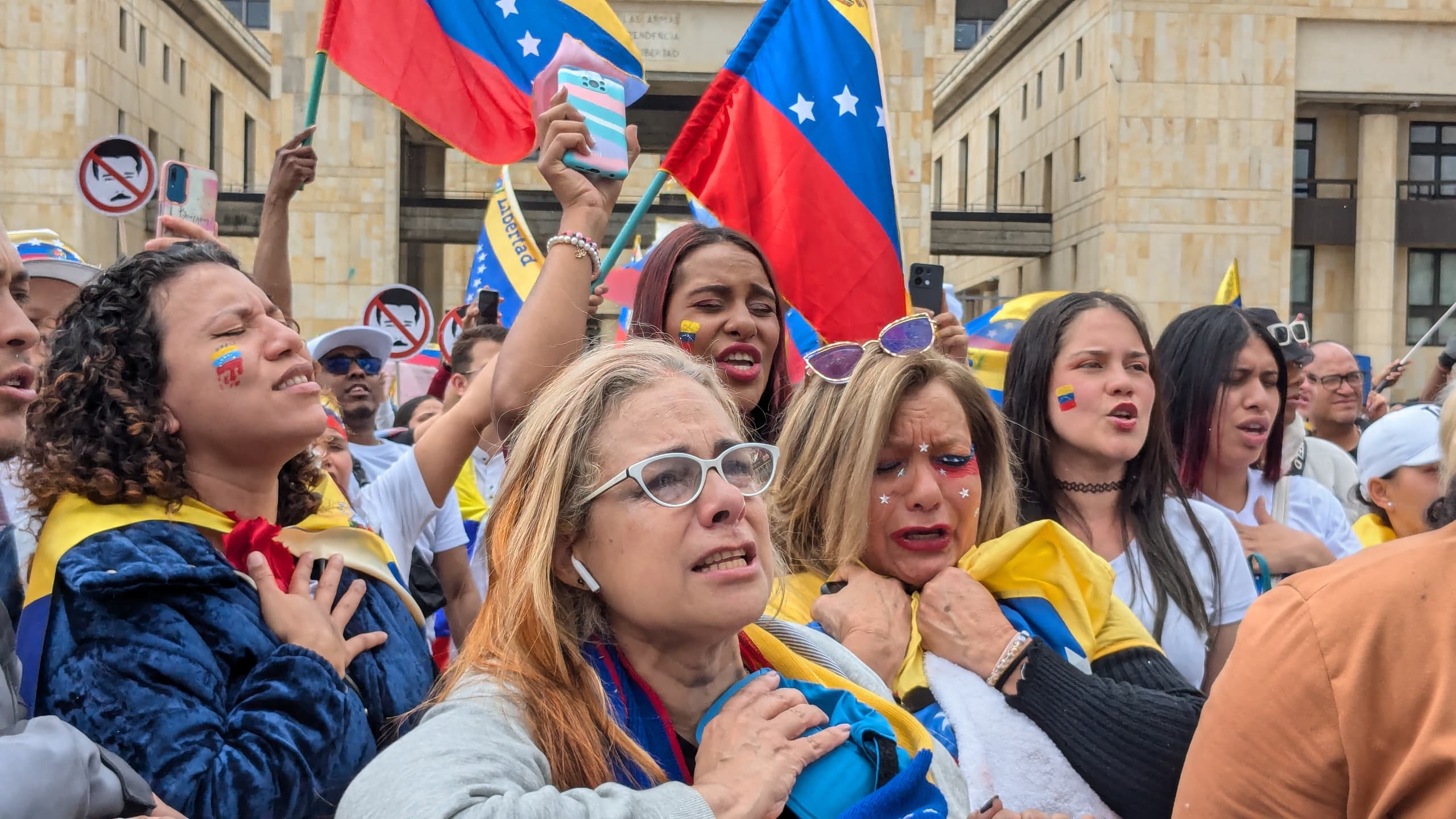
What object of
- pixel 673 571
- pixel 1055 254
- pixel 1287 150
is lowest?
pixel 673 571

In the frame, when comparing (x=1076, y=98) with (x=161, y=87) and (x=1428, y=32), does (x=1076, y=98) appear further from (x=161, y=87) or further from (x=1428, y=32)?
(x=161, y=87)

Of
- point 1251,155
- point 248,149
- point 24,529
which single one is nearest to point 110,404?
point 24,529

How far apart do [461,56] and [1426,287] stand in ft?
129

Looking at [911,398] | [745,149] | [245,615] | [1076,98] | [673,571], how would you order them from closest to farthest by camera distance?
[673,571] < [245,615] < [911,398] < [745,149] < [1076,98]

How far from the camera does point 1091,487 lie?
3.67m

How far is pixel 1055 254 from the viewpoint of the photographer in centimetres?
3778

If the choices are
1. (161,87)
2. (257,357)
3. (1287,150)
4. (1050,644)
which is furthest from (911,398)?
(161,87)

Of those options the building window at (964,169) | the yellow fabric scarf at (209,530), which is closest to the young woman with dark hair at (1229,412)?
the yellow fabric scarf at (209,530)

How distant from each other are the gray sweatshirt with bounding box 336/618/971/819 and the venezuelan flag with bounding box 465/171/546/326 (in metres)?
7.30

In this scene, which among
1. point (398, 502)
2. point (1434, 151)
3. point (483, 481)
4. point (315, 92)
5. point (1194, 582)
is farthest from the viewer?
point (1434, 151)

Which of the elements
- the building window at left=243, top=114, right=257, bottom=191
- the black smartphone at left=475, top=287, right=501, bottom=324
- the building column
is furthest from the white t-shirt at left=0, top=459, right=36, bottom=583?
the building window at left=243, top=114, right=257, bottom=191

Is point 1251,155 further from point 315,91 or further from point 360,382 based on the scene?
point 315,91

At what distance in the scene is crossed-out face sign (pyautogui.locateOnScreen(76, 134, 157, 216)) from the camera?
292 inches

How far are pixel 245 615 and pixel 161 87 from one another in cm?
3725
